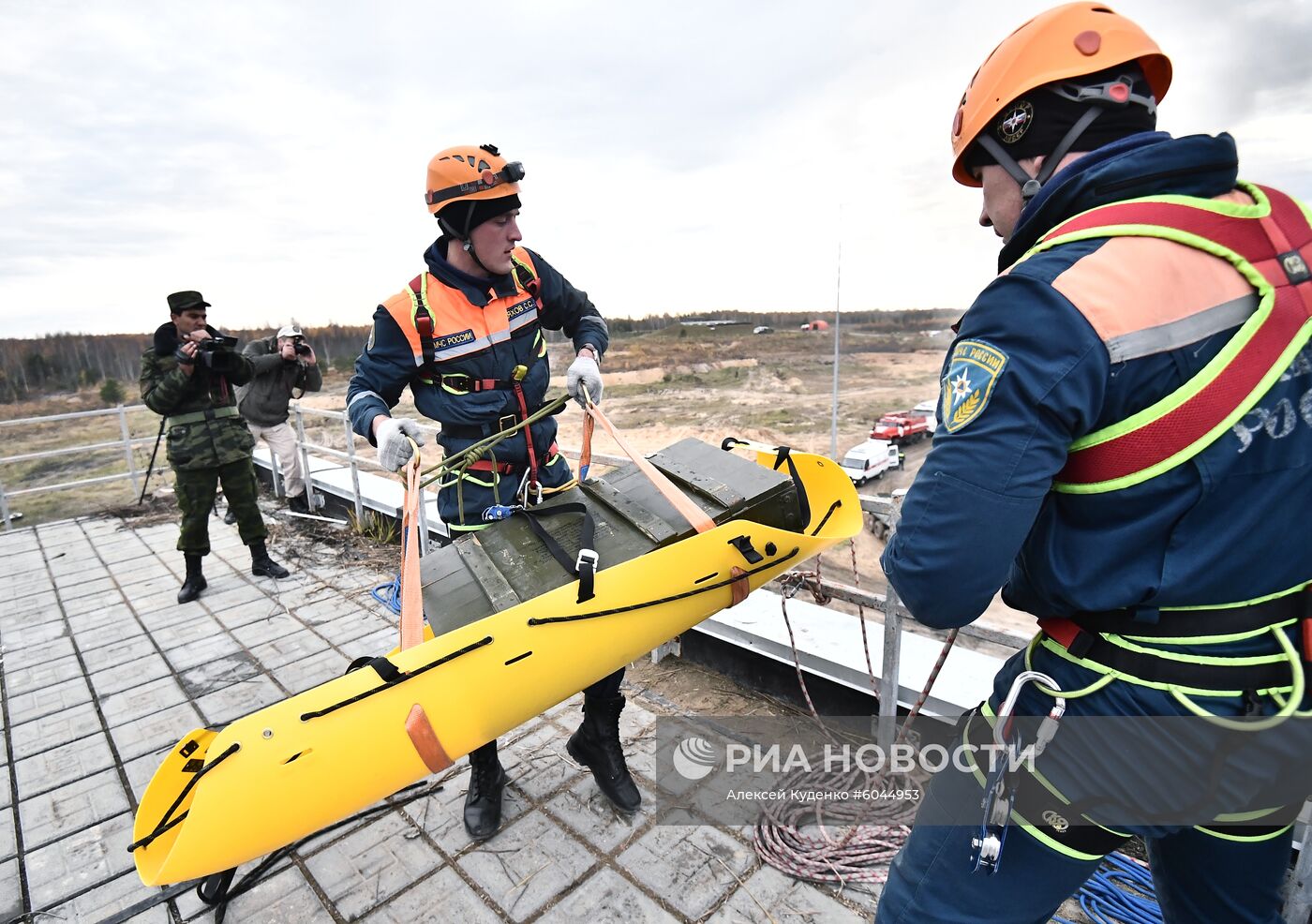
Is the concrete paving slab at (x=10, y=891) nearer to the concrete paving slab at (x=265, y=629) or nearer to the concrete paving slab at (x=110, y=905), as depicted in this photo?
the concrete paving slab at (x=110, y=905)

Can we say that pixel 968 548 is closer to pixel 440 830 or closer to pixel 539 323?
pixel 539 323

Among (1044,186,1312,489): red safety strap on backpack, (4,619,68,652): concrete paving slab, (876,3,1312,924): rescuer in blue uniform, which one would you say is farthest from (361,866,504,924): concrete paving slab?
(4,619,68,652): concrete paving slab

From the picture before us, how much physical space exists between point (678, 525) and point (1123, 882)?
188 cm

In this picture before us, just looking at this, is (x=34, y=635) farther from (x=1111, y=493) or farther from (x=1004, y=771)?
(x=1111, y=493)

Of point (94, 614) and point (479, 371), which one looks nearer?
point (479, 371)

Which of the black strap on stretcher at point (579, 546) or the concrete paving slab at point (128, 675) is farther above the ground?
the black strap on stretcher at point (579, 546)

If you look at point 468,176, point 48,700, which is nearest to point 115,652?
point 48,700

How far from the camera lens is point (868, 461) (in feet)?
47.1

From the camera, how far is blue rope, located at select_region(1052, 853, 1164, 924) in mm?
1942

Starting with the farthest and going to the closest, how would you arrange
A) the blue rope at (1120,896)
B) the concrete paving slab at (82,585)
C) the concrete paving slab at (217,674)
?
the concrete paving slab at (82,585) → the concrete paving slab at (217,674) → the blue rope at (1120,896)

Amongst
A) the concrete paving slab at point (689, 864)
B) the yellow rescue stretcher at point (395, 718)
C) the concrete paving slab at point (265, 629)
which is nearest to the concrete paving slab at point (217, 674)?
the concrete paving slab at point (265, 629)

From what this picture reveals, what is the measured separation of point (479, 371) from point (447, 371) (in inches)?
4.7

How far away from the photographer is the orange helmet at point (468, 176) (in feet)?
7.36

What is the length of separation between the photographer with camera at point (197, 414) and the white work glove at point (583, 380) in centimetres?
356
